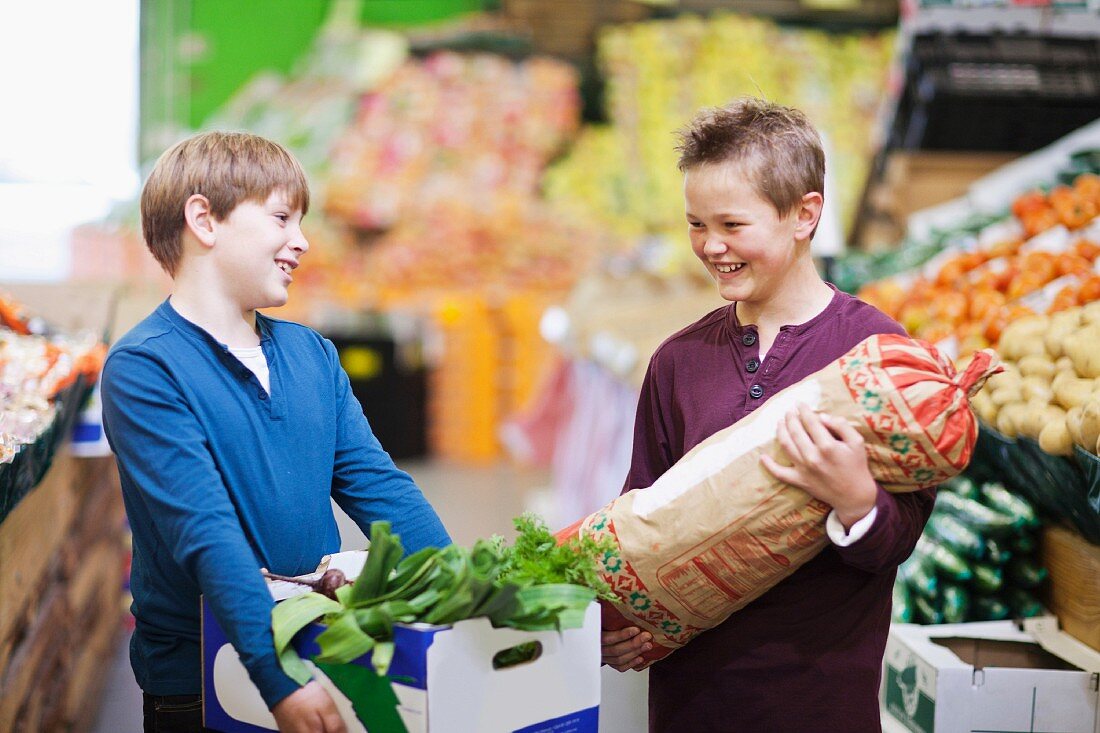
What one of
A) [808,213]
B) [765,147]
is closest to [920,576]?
[808,213]

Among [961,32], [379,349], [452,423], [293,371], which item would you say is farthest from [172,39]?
[293,371]

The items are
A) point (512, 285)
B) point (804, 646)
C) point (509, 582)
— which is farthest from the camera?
point (512, 285)

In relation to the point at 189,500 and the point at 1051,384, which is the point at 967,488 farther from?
the point at 189,500

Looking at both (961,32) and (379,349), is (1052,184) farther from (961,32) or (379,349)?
(379,349)

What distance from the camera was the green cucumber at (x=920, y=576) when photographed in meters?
2.58

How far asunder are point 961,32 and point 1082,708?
3.64m

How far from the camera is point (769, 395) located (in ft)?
5.13

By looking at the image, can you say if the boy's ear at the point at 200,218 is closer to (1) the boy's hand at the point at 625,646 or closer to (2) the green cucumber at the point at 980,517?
(1) the boy's hand at the point at 625,646

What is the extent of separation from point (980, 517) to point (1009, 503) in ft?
0.27

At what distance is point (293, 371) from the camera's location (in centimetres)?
159

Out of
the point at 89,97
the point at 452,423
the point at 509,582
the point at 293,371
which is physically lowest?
the point at 452,423

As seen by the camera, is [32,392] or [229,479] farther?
[32,392]

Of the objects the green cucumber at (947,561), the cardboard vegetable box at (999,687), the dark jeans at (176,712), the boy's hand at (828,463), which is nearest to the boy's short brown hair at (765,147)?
the boy's hand at (828,463)

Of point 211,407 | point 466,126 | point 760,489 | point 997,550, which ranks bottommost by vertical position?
point 997,550
